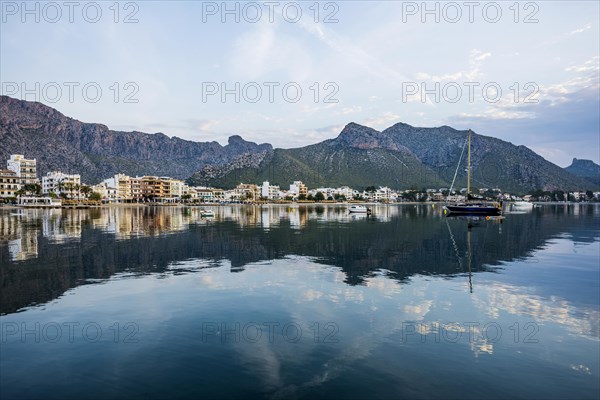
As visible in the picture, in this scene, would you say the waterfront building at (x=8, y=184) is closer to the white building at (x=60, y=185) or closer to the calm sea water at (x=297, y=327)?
the white building at (x=60, y=185)

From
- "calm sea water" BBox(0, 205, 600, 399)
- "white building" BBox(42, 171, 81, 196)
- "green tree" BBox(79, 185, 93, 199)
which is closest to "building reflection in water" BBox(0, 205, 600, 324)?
"calm sea water" BBox(0, 205, 600, 399)

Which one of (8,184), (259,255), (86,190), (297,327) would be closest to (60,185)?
(86,190)

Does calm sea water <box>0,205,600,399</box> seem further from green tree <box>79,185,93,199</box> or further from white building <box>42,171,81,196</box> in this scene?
white building <box>42,171,81,196</box>

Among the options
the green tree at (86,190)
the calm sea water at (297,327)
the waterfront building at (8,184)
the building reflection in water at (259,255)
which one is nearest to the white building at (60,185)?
the green tree at (86,190)

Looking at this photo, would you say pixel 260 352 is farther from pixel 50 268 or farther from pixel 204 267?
pixel 50 268

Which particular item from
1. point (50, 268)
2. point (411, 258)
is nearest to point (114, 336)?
Result: point (50, 268)

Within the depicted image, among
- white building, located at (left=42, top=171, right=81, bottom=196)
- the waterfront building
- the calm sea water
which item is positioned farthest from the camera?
white building, located at (left=42, top=171, right=81, bottom=196)

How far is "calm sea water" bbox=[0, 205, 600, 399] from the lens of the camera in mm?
10906

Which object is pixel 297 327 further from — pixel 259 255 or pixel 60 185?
pixel 60 185

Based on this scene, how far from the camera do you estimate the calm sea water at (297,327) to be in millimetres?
10906

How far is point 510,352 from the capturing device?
1323cm

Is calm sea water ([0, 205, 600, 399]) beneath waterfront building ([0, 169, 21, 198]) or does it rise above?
beneath

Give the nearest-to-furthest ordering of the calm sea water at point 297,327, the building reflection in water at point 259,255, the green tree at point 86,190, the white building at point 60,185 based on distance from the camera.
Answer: the calm sea water at point 297,327 < the building reflection in water at point 259,255 < the green tree at point 86,190 < the white building at point 60,185

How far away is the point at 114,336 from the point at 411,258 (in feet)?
84.2
